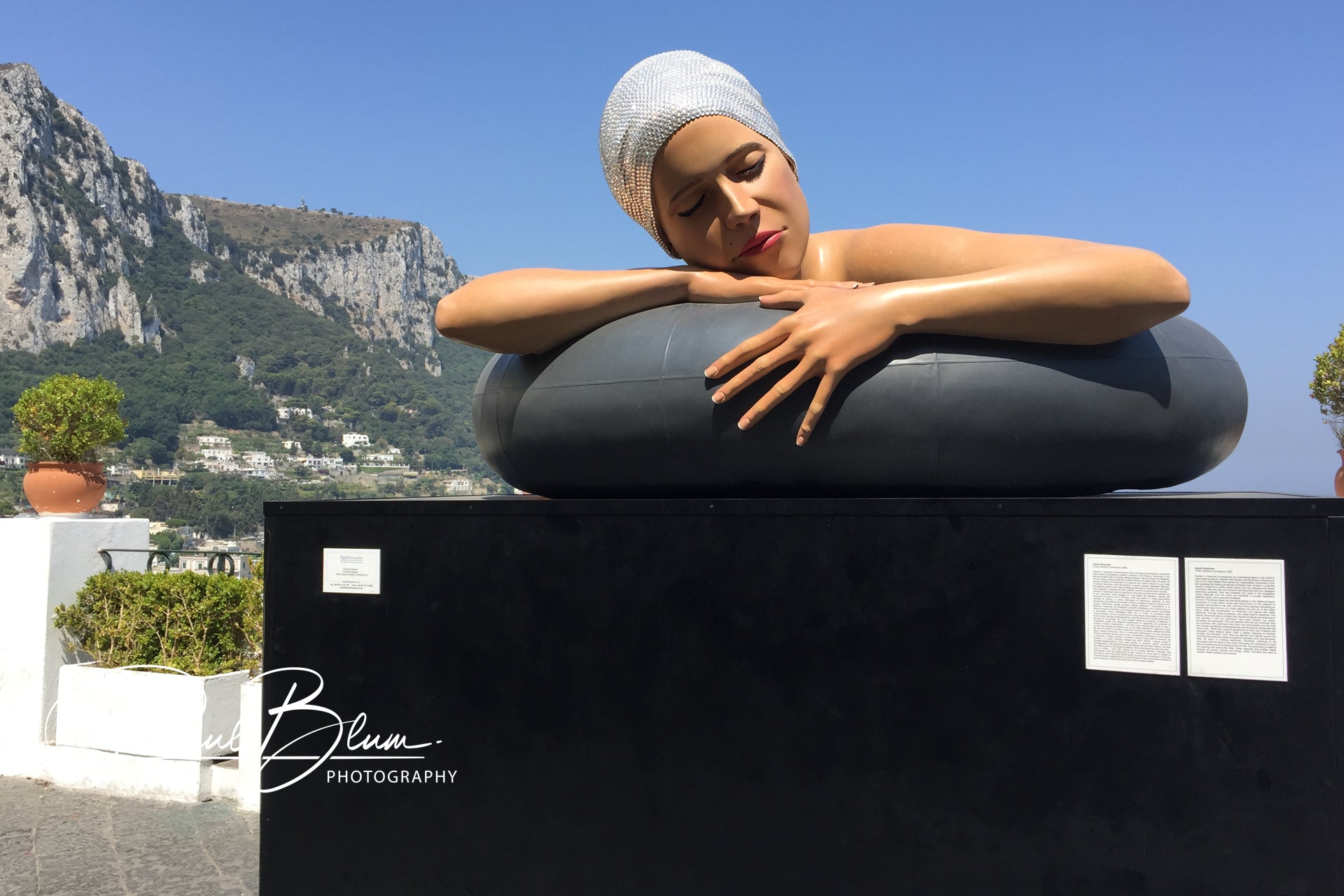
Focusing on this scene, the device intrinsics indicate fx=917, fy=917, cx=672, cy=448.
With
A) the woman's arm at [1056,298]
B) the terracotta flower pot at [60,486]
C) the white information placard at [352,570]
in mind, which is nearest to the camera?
the woman's arm at [1056,298]

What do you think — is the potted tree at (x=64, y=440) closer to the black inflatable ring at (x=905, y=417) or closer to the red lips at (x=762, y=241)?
the black inflatable ring at (x=905, y=417)

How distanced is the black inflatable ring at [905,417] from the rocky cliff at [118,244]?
69.2 meters

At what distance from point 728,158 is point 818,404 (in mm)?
662

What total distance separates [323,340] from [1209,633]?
76.2 metres

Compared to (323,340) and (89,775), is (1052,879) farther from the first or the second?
(323,340)

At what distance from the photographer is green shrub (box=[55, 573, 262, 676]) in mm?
4938

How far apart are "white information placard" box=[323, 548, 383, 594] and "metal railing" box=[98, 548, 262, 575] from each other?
394 centimetres

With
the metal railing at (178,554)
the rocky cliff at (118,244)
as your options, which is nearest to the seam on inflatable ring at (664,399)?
the metal railing at (178,554)

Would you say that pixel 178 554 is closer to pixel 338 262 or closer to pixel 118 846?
pixel 118 846

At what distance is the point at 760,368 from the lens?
1575mm

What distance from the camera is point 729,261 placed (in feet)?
6.57

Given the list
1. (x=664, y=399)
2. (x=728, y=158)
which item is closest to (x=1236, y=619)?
(x=664, y=399)

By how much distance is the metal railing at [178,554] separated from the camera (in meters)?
5.34

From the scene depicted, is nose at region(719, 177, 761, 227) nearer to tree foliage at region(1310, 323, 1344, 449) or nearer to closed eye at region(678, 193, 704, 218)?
closed eye at region(678, 193, 704, 218)
